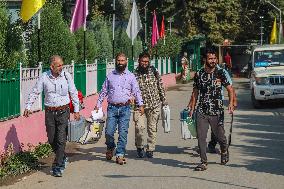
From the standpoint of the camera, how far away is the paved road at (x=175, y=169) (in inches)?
337

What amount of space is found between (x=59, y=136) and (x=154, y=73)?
255 centimetres

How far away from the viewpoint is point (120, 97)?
10445mm

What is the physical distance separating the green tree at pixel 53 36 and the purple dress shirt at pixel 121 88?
8.76 meters

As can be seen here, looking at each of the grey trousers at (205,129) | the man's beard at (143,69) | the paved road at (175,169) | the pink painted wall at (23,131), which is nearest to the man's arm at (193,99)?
the grey trousers at (205,129)

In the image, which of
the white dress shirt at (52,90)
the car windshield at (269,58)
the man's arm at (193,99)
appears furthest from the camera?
the car windshield at (269,58)

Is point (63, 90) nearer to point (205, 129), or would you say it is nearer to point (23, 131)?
point (23, 131)

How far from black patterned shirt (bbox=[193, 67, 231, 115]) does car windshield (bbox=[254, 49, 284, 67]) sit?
12.2 meters

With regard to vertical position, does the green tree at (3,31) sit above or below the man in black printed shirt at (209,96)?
above

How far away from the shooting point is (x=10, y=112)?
1087 centimetres

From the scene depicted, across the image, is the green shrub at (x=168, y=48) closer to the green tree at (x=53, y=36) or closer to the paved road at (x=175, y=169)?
the green tree at (x=53, y=36)

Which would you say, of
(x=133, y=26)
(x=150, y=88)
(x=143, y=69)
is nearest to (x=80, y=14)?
(x=133, y=26)

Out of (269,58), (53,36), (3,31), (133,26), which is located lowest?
(269,58)

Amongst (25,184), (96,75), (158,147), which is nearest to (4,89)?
(25,184)

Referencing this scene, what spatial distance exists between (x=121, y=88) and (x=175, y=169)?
1.67 meters
